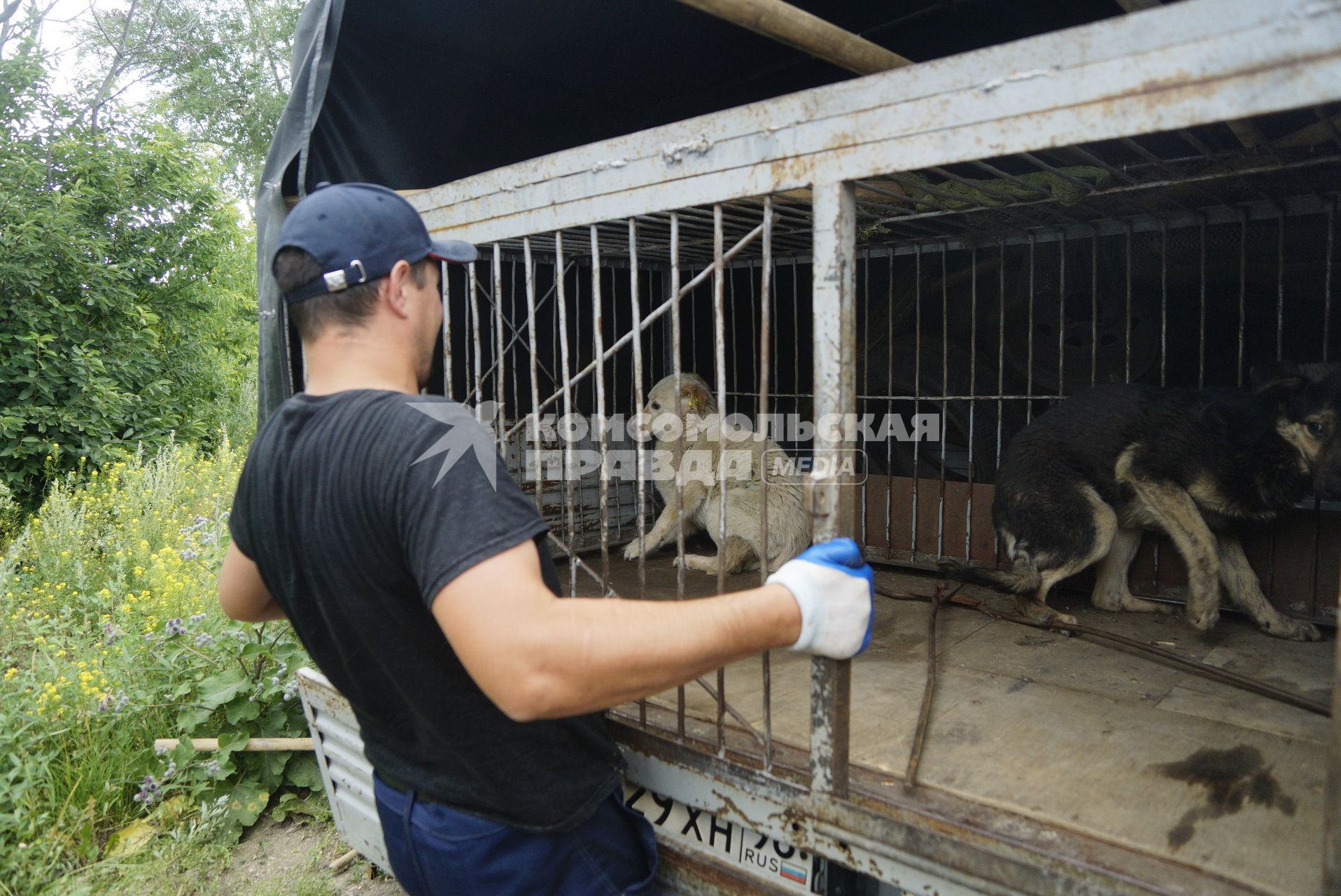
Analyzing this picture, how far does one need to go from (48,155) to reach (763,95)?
9903 millimetres

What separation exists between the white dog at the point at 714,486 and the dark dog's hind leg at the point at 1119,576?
1666 mm

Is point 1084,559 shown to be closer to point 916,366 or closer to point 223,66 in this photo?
point 916,366

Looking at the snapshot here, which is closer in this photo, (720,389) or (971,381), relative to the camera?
(720,389)

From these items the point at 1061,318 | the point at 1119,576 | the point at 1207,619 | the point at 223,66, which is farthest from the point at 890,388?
the point at 223,66

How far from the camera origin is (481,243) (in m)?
3.07

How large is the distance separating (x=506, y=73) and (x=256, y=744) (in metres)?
4.07

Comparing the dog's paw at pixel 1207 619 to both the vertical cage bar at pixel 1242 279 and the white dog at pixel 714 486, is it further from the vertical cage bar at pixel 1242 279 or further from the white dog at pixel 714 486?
the white dog at pixel 714 486

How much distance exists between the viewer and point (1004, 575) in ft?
14.0

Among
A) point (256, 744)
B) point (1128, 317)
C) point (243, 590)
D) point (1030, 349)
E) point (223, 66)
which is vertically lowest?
point (256, 744)

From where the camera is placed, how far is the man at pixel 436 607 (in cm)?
146

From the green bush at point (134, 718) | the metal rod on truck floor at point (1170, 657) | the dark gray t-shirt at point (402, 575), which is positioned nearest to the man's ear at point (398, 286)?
the dark gray t-shirt at point (402, 575)

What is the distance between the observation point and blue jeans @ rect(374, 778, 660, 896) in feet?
6.34

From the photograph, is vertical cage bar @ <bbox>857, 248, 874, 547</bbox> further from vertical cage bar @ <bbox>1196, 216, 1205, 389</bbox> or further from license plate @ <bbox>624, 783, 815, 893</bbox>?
license plate @ <bbox>624, 783, 815, 893</bbox>

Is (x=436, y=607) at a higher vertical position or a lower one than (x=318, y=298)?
lower
